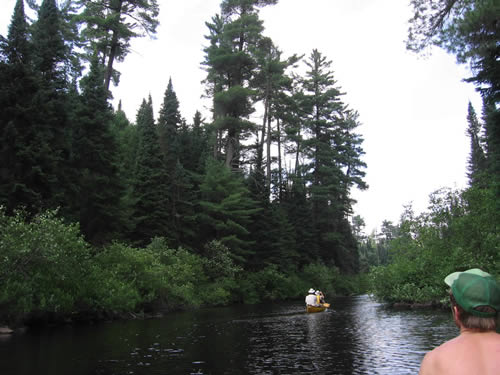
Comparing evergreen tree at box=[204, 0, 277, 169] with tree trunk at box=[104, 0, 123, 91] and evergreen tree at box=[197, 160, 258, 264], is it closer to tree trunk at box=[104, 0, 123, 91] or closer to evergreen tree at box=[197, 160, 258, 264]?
evergreen tree at box=[197, 160, 258, 264]

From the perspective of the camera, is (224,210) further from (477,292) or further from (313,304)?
(477,292)

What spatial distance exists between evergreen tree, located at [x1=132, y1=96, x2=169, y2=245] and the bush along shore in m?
2.44

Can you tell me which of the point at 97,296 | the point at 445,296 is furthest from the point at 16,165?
the point at 445,296

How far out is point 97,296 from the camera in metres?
23.5

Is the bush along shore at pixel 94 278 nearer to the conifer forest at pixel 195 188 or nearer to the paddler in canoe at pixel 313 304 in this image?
the conifer forest at pixel 195 188

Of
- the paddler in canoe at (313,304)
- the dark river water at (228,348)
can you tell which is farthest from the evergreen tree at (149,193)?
the dark river water at (228,348)

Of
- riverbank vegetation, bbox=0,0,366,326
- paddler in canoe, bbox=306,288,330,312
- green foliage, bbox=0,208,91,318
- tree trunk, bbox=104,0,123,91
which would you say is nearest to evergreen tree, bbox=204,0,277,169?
riverbank vegetation, bbox=0,0,366,326

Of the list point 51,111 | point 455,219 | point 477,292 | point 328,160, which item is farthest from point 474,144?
Answer: point 477,292

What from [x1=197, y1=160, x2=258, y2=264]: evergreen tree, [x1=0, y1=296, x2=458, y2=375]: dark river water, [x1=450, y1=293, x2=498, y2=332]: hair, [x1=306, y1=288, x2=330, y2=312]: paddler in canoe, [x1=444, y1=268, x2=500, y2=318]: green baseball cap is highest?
[x1=197, y1=160, x2=258, y2=264]: evergreen tree

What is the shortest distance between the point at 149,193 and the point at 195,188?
40.4 ft

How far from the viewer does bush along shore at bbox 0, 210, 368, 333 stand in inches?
748

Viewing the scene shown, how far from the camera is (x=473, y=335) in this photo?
2666mm

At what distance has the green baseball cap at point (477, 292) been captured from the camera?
104 inches

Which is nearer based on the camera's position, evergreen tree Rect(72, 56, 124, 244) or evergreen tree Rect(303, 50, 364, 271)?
evergreen tree Rect(72, 56, 124, 244)
